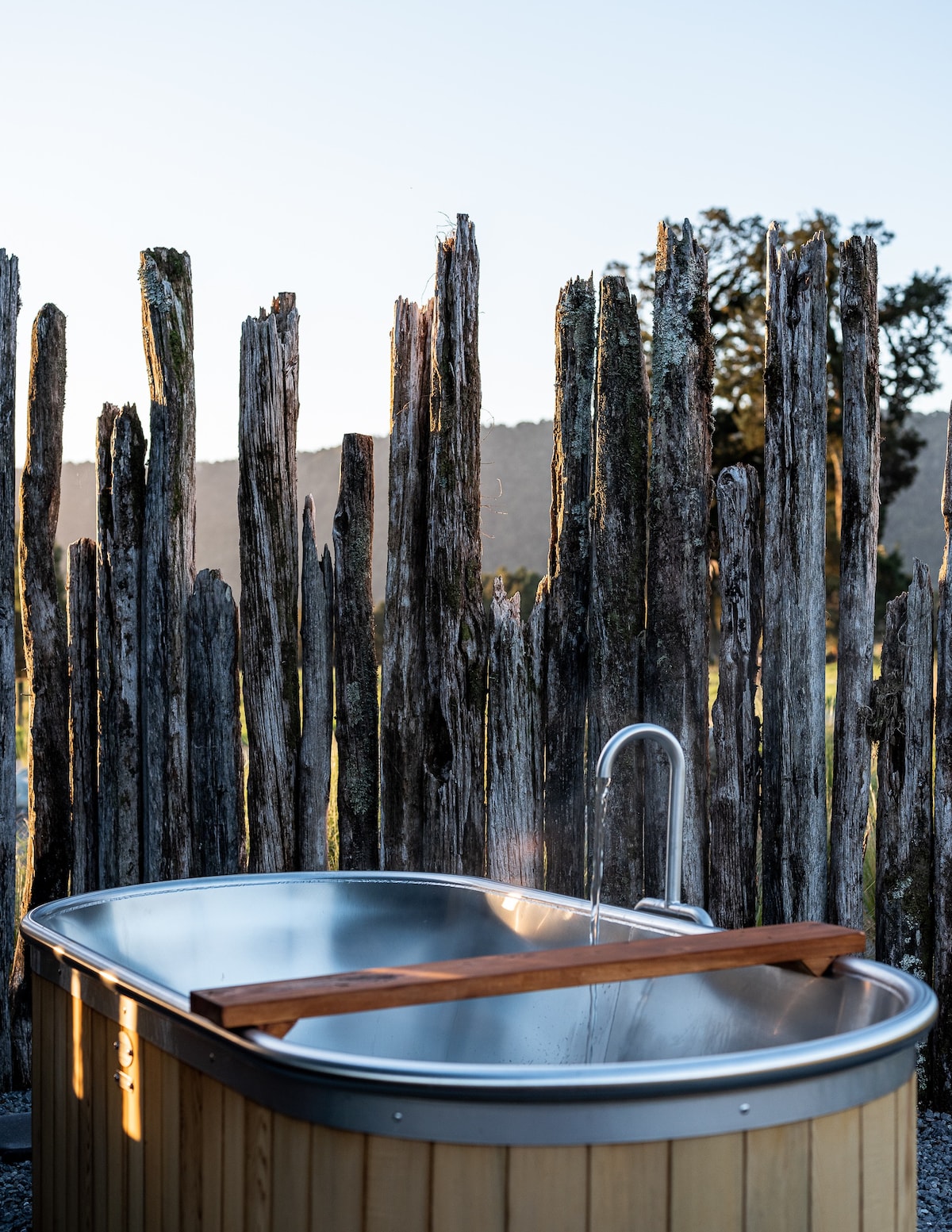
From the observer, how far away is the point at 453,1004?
2.75 metres

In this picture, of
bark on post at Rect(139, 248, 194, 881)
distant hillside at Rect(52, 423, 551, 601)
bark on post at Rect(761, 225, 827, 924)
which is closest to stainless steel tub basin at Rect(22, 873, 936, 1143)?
bark on post at Rect(139, 248, 194, 881)

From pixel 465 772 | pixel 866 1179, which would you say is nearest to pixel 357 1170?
pixel 866 1179

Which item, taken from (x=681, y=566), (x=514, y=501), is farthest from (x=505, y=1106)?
(x=514, y=501)

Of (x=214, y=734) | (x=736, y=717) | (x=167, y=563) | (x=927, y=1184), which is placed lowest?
(x=927, y=1184)

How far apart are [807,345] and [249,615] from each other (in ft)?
5.25

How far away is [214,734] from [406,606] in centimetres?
65

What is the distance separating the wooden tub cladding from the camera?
1517 mm

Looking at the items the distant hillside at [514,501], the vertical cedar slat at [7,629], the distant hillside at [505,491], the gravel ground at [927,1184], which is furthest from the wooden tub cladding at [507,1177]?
the distant hillside at [505,491]

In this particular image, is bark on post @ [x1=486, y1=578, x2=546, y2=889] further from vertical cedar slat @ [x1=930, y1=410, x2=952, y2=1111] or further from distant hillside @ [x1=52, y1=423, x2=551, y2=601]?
distant hillside @ [x1=52, y1=423, x2=551, y2=601]

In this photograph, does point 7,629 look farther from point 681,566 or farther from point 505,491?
point 505,491

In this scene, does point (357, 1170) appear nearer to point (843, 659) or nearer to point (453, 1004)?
point (453, 1004)

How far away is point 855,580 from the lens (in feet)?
10.5

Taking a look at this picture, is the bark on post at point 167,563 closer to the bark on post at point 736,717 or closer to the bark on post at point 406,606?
the bark on post at point 406,606

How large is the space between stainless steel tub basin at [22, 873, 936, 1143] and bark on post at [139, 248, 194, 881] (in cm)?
64
